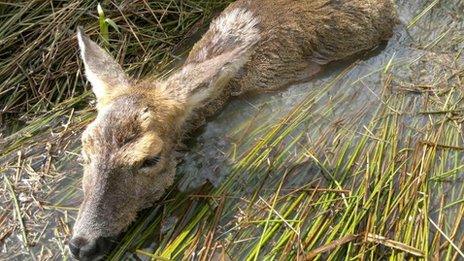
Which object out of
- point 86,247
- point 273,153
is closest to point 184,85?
point 273,153

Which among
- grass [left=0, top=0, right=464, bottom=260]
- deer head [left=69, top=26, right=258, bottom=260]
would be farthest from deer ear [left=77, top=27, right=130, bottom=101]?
grass [left=0, top=0, right=464, bottom=260]

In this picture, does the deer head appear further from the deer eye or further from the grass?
the grass

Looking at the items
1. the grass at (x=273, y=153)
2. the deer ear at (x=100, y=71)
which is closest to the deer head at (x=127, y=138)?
the deer ear at (x=100, y=71)

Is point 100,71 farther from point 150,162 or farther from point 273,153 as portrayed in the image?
point 273,153

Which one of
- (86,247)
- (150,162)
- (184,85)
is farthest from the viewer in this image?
(184,85)

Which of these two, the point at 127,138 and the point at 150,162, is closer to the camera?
the point at 127,138

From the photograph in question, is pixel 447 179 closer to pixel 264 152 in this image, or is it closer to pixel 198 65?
pixel 264 152

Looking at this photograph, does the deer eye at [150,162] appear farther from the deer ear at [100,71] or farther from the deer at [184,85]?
the deer ear at [100,71]
